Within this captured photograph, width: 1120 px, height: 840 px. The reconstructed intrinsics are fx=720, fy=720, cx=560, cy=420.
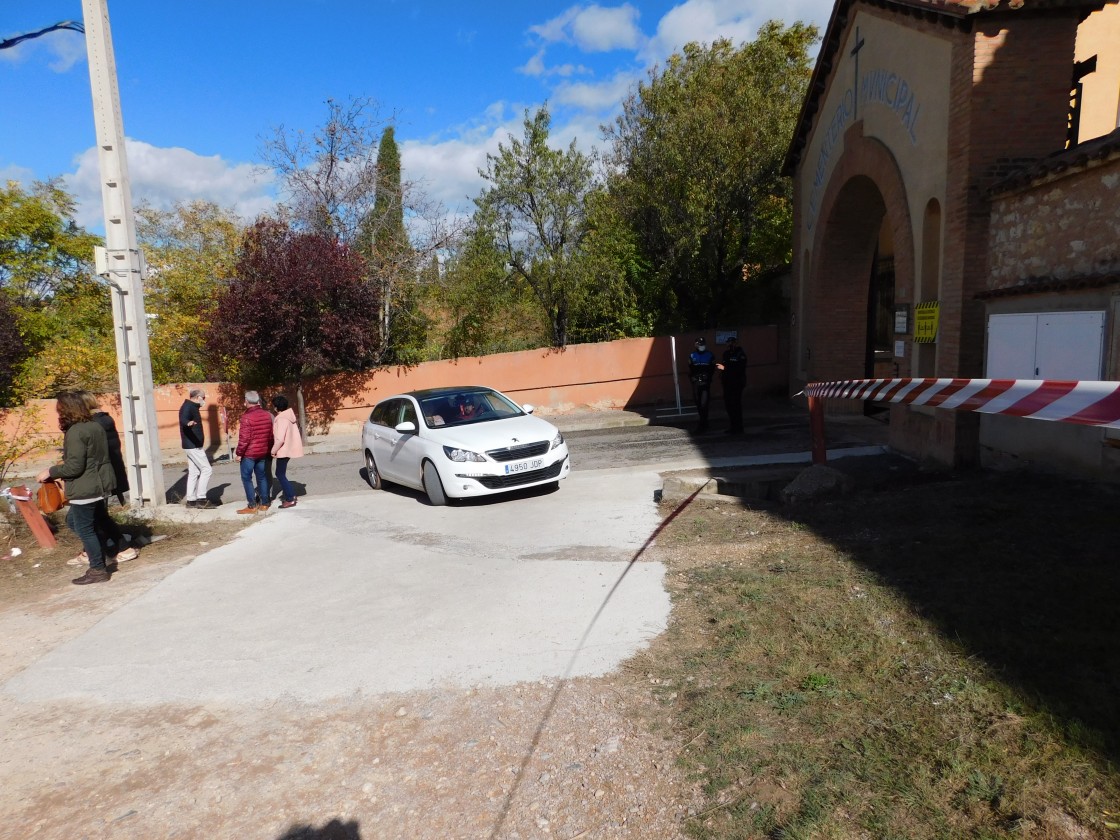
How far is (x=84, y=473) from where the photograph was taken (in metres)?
6.50

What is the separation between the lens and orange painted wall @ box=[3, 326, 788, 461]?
17016 mm

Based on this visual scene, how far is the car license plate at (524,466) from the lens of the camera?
8.95m

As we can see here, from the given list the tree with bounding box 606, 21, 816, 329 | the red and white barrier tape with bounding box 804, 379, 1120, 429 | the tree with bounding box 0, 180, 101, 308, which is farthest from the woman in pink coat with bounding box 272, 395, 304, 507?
the tree with bounding box 0, 180, 101, 308

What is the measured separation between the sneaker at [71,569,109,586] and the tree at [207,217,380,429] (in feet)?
30.2

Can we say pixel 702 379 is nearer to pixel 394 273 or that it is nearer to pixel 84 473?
pixel 394 273

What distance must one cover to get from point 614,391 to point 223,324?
29.9ft

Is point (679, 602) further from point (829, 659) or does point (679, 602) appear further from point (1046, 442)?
point (1046, 442)

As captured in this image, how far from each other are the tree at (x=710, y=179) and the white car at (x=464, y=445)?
9.91 metres

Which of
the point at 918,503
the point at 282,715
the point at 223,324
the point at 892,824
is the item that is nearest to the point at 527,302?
the point at 223,324

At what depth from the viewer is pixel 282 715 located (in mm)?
4059

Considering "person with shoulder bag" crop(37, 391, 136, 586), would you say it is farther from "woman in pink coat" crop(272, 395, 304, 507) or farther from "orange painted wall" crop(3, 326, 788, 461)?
"orange painted wall" crop(3, 326, 788, 461)

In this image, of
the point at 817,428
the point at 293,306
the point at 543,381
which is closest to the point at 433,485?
the point at 817,428

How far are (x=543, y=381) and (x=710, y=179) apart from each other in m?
6.42

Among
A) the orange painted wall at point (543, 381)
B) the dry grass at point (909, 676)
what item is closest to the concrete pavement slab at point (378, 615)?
the dry grass at point (909, 676)
